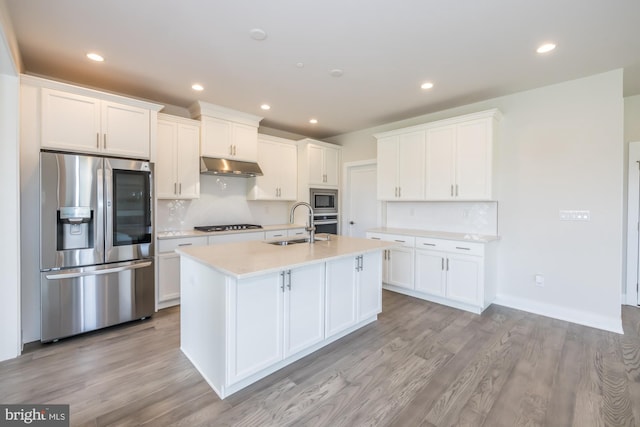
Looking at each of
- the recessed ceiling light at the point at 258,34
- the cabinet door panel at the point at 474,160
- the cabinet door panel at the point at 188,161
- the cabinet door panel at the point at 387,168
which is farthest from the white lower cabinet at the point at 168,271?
the cabinet door panel at the point at 474,160

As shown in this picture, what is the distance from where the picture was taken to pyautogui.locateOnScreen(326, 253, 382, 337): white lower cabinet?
2.53 meters

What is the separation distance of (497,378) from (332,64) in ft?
9.91

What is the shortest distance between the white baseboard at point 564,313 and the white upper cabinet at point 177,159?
14.1 feet

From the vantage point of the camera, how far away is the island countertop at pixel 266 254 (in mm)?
1819

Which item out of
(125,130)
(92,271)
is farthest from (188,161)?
(92,271)

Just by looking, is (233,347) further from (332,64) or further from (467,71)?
(467,71)

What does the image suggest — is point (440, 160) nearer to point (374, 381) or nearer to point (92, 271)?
point (374, 381)

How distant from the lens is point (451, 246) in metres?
3.52

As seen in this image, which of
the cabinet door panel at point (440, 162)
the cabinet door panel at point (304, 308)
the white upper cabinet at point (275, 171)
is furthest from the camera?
the white upper cabinet at point (275, 171)

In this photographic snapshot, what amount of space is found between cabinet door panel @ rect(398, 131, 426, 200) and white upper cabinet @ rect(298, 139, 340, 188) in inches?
58.2

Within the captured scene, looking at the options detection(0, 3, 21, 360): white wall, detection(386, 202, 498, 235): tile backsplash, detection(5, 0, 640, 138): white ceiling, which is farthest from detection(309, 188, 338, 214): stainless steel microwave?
detection(0, 3, 21, 360): white wall

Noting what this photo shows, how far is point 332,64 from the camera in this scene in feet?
9.04

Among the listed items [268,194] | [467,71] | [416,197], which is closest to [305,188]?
[268,194]

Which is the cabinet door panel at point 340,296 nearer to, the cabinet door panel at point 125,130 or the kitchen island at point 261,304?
the kitchen island at point 261,304
